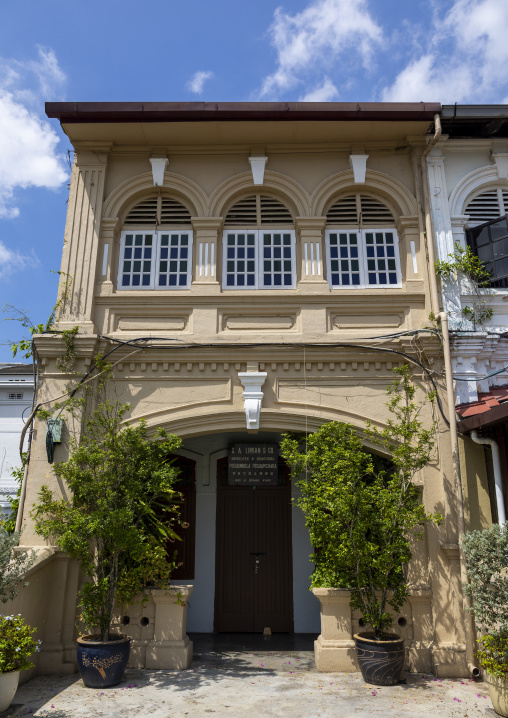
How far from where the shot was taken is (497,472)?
7465 millimetres

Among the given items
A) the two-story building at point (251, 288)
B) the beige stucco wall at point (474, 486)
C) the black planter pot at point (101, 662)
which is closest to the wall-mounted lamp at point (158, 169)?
the two-story building at point (251, 288)

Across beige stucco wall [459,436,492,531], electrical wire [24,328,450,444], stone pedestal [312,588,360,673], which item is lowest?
stone pedestal [312,588,360,673]

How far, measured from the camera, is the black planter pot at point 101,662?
6.70 m

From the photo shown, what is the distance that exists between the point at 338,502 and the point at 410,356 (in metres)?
2.68

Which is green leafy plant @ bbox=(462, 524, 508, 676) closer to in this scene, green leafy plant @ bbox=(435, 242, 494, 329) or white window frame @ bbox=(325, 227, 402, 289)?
green leafy plant @ bbox=(435, 242, 494, 329)

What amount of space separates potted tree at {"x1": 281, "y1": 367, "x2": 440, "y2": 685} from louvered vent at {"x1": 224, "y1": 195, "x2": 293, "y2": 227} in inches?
141

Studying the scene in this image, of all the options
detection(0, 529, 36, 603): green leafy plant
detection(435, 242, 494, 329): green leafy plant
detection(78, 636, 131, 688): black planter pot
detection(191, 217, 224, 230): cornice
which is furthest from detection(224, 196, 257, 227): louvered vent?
detection(78, 636, 131, 688): black planter pot

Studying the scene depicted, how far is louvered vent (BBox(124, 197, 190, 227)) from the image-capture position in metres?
9.58

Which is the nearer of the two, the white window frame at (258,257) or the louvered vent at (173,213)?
the white window frame at (258,257)

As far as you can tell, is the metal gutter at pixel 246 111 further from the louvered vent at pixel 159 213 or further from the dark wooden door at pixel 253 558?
the dark wooden door at pixel 253 558

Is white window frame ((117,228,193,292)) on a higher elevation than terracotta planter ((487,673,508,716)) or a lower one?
higher

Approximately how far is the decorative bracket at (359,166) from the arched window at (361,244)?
0.30 metres

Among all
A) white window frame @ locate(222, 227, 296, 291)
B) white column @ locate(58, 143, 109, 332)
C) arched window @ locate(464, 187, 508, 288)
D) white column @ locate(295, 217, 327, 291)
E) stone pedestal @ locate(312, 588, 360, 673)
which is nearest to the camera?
stone pedestal @ locate(312, 588, 360, 673)

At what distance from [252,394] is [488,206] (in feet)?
15.8
